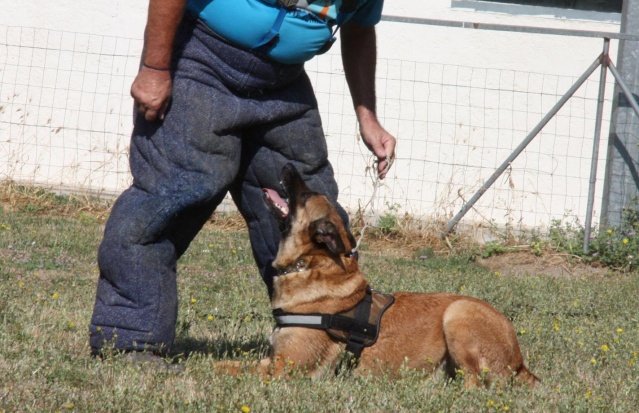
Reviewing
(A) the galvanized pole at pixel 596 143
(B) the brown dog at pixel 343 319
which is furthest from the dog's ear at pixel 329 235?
(A) the galvanized pole at pixel 596 143

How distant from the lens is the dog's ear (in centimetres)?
445

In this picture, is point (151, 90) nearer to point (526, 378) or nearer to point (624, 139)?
point (526, 378)

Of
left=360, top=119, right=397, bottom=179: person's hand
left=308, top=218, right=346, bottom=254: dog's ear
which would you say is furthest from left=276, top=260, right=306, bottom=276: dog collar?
left=360, top=119, right=397, bottom=179: person's hand

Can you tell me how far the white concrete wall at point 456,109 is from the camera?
980 centimetres

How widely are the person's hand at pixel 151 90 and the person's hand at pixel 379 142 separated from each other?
1184 millimetres

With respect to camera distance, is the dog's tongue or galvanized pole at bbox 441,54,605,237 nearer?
the dog's tongue

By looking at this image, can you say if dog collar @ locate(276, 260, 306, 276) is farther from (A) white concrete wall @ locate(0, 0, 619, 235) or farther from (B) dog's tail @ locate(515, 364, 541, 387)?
(A) white concrete wall @ locate(0, 0, 619, 235)

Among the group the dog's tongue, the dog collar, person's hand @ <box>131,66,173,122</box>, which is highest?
person's hand @ <box>131,66,173,122</box>

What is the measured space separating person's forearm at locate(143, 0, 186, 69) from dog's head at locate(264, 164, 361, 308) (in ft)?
3.17

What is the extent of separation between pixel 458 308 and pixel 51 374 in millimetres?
1971

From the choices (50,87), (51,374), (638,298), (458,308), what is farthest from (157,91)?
(50,87)

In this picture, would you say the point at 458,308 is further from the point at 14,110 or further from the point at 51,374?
the point at 14,110

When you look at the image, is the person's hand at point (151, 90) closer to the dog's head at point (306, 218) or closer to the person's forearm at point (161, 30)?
the person's forearm at point (161, 30)

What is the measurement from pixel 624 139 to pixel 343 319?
5777 millimetres
